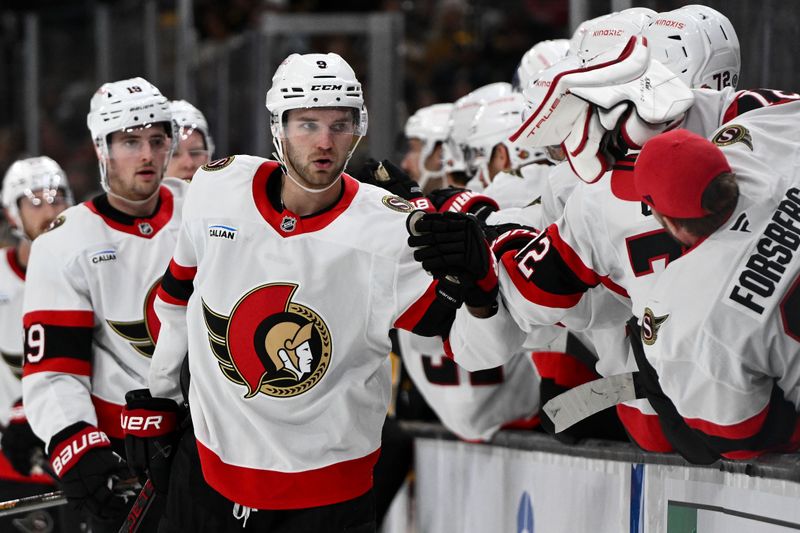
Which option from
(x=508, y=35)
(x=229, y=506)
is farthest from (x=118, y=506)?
(x=508, y=35)

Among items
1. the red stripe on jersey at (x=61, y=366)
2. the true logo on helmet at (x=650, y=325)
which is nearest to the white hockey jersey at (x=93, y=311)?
the red stripe on jersey at (x=61, y=366)

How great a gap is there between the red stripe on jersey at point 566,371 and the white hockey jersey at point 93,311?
3.57 feet

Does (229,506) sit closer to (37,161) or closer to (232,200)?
(232,200)

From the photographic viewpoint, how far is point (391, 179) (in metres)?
3.39

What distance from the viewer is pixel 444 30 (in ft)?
27.6

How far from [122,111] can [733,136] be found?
6.11 feet

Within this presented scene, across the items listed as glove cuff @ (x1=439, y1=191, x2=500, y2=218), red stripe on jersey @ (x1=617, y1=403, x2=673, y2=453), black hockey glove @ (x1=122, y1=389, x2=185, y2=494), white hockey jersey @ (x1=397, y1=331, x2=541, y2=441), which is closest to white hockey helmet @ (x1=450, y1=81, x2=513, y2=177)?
white hockey jersey @ (x1=397, y1=331, x2=541, y2=441)

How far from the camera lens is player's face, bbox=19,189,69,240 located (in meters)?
4.75

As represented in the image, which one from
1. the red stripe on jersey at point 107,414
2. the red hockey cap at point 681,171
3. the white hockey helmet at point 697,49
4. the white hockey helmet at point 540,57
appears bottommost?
the red stripe on jersey at point 107,414

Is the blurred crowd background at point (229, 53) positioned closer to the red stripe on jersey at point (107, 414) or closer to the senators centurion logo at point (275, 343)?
the red stripe on jersey at point (107, 414)

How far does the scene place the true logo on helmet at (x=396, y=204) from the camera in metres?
2.82

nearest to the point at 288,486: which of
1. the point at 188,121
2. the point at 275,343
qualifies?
the point at 275,343

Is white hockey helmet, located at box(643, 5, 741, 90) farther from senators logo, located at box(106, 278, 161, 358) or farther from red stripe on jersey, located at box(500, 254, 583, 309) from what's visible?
senators logo, located at box(106, 278, 161, 358)

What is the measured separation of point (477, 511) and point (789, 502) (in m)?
1.60
